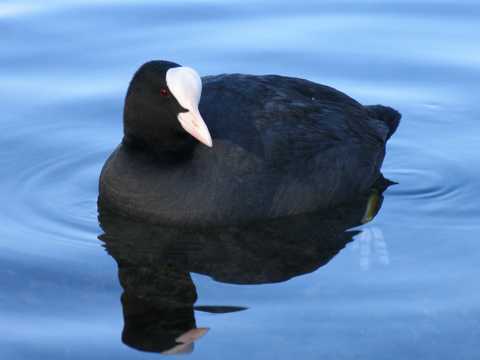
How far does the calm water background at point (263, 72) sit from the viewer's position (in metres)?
5.59

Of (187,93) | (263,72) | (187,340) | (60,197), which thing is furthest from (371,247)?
(263,72)

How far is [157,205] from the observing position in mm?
6867

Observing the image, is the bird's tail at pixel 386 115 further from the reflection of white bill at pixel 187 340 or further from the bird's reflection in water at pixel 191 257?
the reflection of white bill at pixel 187 340

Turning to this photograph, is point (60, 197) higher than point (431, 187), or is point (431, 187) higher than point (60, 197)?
point (60, 197)

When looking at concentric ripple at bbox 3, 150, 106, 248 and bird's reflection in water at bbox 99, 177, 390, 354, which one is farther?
concentric ripple at bbox 3, 150, 106, 248

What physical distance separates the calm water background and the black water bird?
0.37 m

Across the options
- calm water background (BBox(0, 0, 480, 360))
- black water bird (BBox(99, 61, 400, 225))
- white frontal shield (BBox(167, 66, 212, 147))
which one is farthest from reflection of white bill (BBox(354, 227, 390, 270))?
white frontal shield (BBox(167, 66, 212, 147))

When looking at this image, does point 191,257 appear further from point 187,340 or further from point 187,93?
point 187,340

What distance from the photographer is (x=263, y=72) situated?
30.2 ft

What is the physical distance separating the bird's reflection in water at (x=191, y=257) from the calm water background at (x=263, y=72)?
3.2 inches

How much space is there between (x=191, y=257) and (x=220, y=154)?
725mm

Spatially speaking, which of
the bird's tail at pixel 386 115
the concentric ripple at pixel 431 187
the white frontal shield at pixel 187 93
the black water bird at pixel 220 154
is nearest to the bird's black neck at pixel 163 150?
the black water bird at pixel 220 154

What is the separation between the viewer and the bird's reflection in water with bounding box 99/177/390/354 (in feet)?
18.7

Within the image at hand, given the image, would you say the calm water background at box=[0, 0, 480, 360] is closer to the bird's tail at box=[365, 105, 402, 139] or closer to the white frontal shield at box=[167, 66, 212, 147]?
the bird's tail at box=[365, 105, 402, 139]
